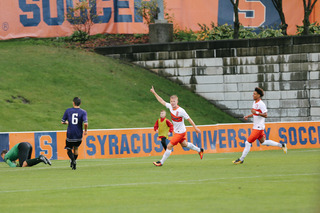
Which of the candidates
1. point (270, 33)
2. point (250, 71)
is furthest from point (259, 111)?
point (270, 33)

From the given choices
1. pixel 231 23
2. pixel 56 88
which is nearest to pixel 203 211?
pixel 56 88

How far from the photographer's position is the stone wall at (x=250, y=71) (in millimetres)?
32688

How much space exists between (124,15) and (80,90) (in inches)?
259

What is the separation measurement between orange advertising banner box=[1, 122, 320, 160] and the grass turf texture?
14.2ft

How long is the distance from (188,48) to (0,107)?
33.5ft

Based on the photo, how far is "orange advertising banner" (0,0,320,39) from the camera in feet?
120

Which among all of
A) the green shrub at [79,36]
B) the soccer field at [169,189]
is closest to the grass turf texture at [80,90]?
the green shrub at [79,36]

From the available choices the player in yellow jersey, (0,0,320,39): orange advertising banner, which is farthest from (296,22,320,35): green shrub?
the player in yellow jersey

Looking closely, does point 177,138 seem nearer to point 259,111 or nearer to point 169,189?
point 259,111

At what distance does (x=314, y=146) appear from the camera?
24.9 meters

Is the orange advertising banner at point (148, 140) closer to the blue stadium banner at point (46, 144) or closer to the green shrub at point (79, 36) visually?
the blue stadium banner at point (46, 144)

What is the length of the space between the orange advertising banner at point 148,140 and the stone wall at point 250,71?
25.8 ft

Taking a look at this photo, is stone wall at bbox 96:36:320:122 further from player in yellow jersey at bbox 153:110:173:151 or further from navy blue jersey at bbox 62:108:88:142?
navy blue jersey at bbox 62:108:88:142

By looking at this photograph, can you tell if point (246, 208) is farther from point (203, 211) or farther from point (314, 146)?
point (314, 146)
